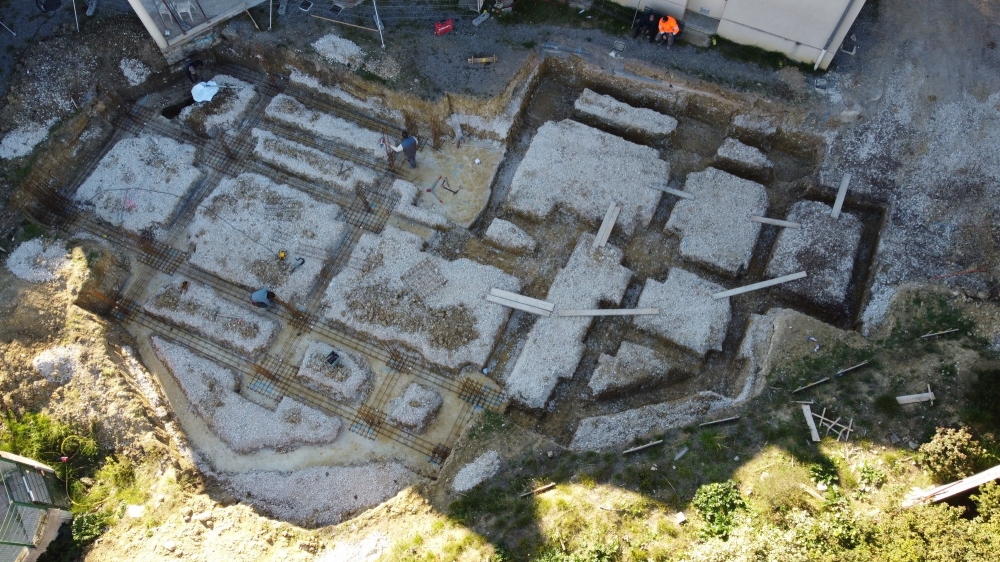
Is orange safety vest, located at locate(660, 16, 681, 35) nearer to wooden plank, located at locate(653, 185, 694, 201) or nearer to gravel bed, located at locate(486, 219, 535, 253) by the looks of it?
wooden plank, located at locate(653, 185, 694, 201)

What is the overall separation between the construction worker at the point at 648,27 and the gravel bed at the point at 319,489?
13.9 metres

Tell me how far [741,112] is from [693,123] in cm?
142

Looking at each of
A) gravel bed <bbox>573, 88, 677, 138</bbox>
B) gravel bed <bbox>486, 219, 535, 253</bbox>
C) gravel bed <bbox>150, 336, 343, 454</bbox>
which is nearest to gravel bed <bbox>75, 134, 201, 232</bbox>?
gravel bed <bbox>150, 336, 343, 454</bbox>

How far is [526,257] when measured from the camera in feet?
56.5

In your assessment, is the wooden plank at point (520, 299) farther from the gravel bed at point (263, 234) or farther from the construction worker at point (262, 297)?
the construction worker at point (262, 297)

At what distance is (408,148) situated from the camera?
686 inches

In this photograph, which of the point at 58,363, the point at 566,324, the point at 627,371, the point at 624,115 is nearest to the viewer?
the point at 58,363

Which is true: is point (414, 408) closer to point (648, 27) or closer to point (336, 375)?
point (336, 375)

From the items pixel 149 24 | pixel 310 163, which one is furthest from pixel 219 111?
pixel 310 163

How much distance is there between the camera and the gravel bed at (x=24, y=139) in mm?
17438

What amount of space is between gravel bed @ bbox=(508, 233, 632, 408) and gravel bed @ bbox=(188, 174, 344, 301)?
17.3 feet

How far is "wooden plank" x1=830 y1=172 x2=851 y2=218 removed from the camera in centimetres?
1642

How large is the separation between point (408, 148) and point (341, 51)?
3.87 metres

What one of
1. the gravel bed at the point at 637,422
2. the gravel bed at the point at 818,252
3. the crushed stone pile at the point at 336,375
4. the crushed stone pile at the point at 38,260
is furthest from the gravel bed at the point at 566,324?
the crushed stone pile at the point at 38,260
